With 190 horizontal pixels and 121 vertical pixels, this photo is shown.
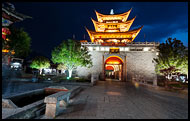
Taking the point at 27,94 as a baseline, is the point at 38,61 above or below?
above

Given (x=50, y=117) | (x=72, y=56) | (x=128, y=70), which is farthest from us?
(x=128, y=70)

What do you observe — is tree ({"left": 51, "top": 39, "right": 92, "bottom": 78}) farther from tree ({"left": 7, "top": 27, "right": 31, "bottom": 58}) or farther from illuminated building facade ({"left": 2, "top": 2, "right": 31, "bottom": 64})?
tree ({"left": 7, "top": 27, "right": 31, "bottom": 58})

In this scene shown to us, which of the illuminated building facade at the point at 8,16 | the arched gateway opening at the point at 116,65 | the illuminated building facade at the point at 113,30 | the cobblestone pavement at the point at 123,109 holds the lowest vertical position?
the cobblestone pavement at the point at 123,109

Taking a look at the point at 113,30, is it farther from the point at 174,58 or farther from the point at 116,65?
the point at 174,58

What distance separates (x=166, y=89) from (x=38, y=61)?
918 inches

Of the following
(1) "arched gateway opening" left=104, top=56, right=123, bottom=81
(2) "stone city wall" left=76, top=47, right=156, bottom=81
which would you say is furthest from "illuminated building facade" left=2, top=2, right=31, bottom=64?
(1) "arched gateway opening" left=104, top=56, right=123, bottom=81

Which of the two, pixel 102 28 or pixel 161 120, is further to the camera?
pixel 102 28

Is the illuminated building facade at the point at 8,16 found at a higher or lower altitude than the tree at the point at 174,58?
higher

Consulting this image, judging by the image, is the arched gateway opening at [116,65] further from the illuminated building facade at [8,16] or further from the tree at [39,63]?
the illuminated building facade at [8,16]

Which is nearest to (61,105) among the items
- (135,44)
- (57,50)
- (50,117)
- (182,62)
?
(50,117)

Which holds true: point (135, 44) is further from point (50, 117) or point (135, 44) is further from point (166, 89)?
point (50, 117)

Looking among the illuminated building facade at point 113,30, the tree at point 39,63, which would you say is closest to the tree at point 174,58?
the illuminated building facade at point 113,30

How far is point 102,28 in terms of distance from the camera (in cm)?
2711

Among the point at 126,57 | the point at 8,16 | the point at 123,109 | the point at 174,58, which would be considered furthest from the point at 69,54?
the point at 174,58
